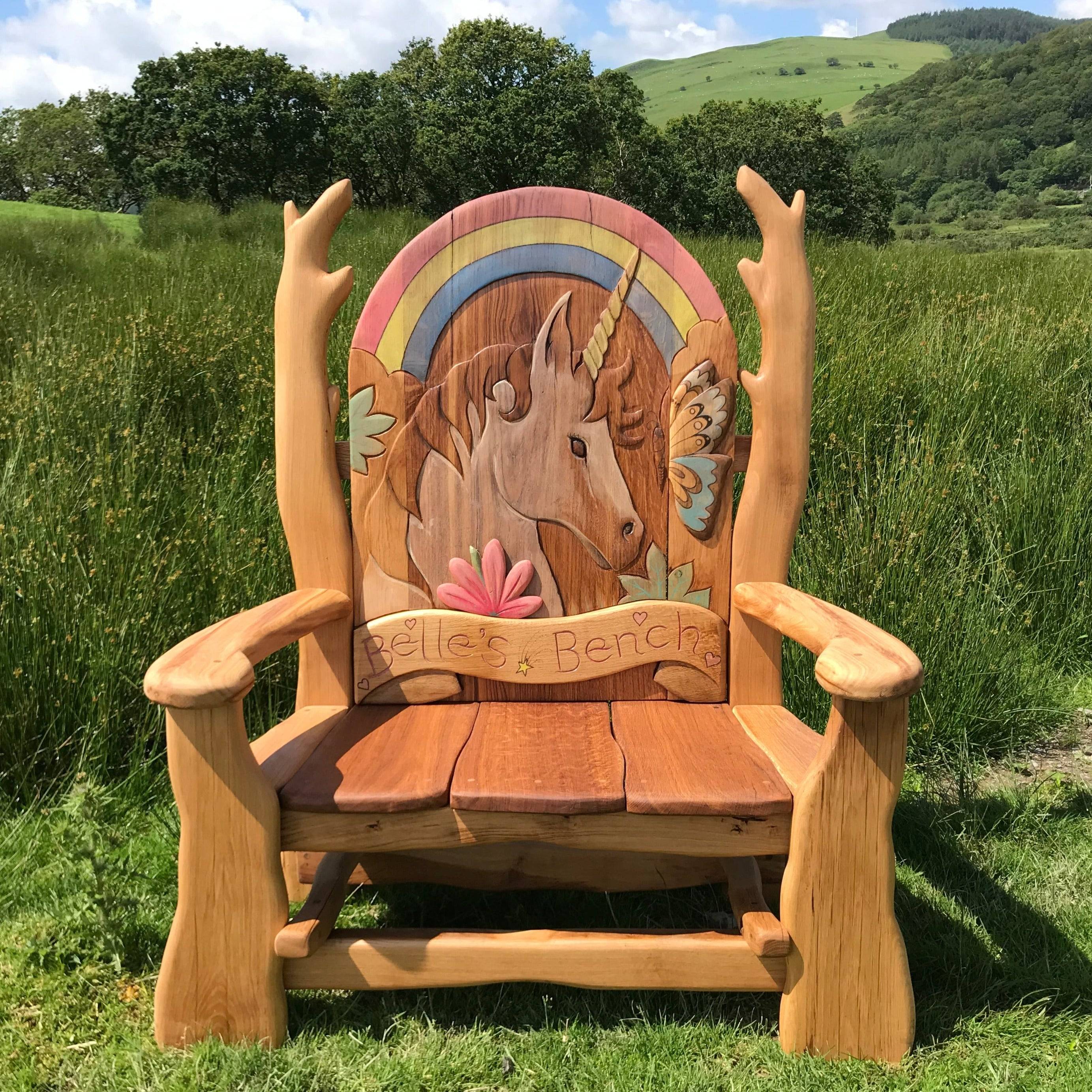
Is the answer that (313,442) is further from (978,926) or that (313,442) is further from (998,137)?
(998,137)

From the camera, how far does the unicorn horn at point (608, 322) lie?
1.74 metres

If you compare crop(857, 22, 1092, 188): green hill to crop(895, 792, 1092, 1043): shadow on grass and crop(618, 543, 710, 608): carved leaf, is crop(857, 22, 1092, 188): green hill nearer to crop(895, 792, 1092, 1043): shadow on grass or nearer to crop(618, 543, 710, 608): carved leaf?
crop(895, 792, 1092, 1043): shadow on grass

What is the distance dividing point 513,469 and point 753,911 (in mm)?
970

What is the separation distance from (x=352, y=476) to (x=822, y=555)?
1585mm

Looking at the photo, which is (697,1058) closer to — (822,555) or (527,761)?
(527,761)

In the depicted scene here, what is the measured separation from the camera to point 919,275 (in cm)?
570

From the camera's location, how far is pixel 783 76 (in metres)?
95.6

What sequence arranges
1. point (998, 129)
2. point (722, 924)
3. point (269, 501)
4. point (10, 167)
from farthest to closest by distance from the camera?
1. point (998, 129)
2. point (10, 167)
3. point (269, 501)
4. point (722, 924)

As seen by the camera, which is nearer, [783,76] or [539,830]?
[539,830]

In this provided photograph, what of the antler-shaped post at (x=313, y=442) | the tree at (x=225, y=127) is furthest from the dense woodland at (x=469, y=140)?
the antler-shaped post at (x=313, y=442)

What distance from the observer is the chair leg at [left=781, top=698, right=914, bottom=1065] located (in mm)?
1319

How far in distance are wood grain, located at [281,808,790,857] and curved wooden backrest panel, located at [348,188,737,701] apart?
45cm


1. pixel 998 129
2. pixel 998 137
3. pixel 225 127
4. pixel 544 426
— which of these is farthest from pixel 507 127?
pixel 998 129

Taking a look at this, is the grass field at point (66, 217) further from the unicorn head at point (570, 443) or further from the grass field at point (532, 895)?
the unicorn head at point (570, 443)
